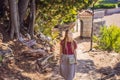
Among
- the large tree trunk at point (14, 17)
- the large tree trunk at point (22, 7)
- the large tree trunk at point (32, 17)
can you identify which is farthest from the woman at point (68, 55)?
the large tree trunk at point (32, 17)

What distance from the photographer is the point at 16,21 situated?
393 inches

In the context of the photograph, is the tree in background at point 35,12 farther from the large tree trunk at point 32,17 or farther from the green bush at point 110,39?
the green bush at point 110,39

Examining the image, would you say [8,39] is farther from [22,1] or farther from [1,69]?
[1,69]

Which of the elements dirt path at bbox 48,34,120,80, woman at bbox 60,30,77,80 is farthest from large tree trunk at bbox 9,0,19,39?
woman at bbox 60,30,77,80

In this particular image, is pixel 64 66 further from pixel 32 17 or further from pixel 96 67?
pixel 32 17

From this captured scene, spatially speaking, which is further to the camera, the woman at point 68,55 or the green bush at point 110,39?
the green bush at point 110,39

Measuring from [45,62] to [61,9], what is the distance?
4.78 metres

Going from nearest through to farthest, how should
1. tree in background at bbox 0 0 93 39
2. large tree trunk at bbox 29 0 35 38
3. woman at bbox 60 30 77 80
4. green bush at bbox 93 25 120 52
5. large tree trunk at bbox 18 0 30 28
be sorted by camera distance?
woman at bbox 60 30 77 80 < tree in background at bbox 0 0 93 39 < large tree trunk at bbox 18 0 30 28 < large tree trunk at bbox 29 0 35 38 < green bush at bbox 93 25 120 52

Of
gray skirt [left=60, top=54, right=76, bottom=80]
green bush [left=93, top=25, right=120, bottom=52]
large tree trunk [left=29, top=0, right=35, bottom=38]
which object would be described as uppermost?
large tree trunk [left=29, top=0, right=35, bottom=38]

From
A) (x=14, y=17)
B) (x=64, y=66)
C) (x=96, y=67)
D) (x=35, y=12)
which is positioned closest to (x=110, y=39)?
(x=35, y=12)

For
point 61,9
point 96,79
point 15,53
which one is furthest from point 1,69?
point 61,9

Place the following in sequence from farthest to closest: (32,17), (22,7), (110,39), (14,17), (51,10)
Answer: (110,39)
(51,10)
(32,17)
(22,7)
(14,17)

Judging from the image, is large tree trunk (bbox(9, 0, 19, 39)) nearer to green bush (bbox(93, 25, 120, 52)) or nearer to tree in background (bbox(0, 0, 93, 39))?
tree in background (bbox(0, 0, 93, 39))

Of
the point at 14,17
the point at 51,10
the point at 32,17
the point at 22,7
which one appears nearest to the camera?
the point at 14,17
